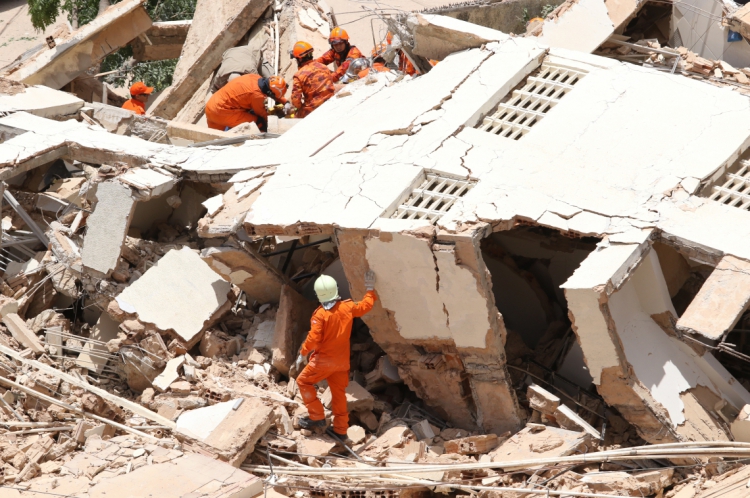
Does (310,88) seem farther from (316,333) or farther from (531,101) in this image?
(316,333)

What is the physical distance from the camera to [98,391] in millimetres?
7473

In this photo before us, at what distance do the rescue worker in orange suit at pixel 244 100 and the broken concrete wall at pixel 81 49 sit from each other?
1939 mm

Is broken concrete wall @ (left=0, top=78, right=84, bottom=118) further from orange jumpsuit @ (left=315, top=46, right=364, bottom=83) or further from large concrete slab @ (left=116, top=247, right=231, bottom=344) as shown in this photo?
orange jumpsuit @ (left=315, top=46, right=364, bottom=83)

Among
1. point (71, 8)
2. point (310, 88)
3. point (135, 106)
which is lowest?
point (135, 106)

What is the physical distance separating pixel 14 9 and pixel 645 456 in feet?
63.1

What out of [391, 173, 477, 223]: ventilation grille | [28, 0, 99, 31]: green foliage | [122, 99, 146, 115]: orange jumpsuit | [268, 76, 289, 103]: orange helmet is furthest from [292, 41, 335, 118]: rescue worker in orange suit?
[28, 0, 99, 31]: green foliage

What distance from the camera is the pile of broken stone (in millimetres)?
6641

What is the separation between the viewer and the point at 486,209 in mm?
6785

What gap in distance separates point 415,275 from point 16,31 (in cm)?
1635

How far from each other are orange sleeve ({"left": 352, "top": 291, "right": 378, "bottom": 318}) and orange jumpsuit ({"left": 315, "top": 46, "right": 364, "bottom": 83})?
5.24 meters

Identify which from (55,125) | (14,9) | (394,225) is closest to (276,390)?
(394,225)

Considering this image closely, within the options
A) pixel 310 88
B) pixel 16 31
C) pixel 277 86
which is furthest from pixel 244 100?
pixel 16 31

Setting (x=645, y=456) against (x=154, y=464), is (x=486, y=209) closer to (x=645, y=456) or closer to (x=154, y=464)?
(x=645, y=456)

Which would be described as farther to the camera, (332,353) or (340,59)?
(340,59)
